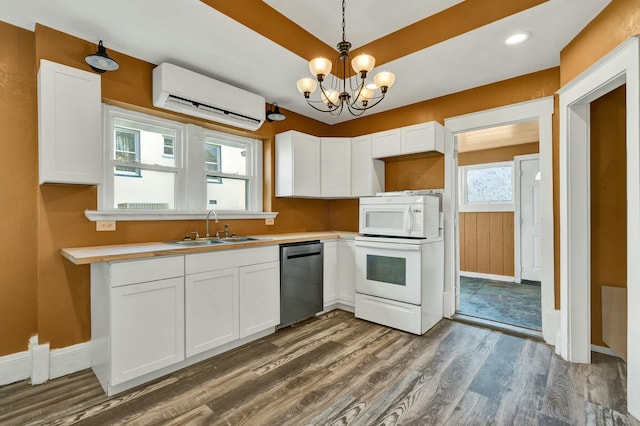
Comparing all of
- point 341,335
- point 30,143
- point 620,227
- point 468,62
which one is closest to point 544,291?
point 620,227

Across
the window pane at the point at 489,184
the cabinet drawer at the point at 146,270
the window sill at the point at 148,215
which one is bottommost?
the cabinet drawer at the point at 146,270

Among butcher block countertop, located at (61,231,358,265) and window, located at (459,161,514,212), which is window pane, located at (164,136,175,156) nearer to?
butcher block countertop, located at (61,231,358,265)

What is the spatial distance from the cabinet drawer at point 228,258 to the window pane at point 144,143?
1.15 metres

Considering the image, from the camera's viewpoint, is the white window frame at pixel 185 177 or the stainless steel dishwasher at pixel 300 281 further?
the stainless steel dishwasher at pixel 300 281

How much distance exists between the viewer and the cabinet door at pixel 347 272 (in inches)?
142

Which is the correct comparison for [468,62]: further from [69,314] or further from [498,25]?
[69,314]

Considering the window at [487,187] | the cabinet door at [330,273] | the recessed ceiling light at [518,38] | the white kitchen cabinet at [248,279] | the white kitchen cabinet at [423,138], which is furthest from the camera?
the window at [487,187]

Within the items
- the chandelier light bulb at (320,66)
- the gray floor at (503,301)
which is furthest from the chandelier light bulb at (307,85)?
the gray floor at (503,301)

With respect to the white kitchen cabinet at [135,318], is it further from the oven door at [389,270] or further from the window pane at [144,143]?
the oven door at [389,270]

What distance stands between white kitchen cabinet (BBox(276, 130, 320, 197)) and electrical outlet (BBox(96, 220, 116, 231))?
181 cm

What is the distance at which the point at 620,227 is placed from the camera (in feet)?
8.15

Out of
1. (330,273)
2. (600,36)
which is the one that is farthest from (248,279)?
(600,36)

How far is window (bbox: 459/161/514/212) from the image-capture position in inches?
209

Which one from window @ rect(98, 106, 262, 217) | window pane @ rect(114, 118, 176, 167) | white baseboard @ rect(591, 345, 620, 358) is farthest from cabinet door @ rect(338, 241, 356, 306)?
white baseboard @ rect(591, 345, 620, 358)
